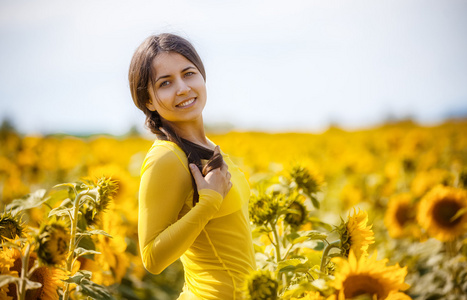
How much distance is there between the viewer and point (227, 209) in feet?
5.00

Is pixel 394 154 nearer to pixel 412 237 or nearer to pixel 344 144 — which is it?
pixel 344 144

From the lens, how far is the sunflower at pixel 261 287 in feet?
3.83

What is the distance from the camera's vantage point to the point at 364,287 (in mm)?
1213

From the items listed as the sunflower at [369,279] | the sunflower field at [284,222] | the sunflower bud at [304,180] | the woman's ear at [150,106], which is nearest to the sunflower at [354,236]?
the sunflower field at [284,222]

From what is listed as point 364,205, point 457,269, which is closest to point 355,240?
point 457,269

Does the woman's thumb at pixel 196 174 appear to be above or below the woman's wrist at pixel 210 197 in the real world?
above

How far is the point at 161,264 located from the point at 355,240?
66 cm

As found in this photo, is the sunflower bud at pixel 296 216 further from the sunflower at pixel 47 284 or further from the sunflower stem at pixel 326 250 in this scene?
the sunflower at pixel 47 284

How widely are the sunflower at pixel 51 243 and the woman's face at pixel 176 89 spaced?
645 mm

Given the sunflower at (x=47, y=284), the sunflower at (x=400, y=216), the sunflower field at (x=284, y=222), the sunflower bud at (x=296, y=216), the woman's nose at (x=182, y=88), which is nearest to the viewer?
the sunflower field at (x=284, y=222)

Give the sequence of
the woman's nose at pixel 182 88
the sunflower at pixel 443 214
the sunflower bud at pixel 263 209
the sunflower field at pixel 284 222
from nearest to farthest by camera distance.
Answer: the sunflower field at pixel 284 222, the woman's nose at pixel 182 88, the sunflower bud at pixel 263 209, the sunflower at pixel 443 214

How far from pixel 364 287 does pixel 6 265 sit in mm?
1165

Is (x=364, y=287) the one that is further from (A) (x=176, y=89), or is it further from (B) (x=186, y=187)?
(A) (x=176, y=89)

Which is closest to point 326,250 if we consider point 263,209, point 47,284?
point 263,209
